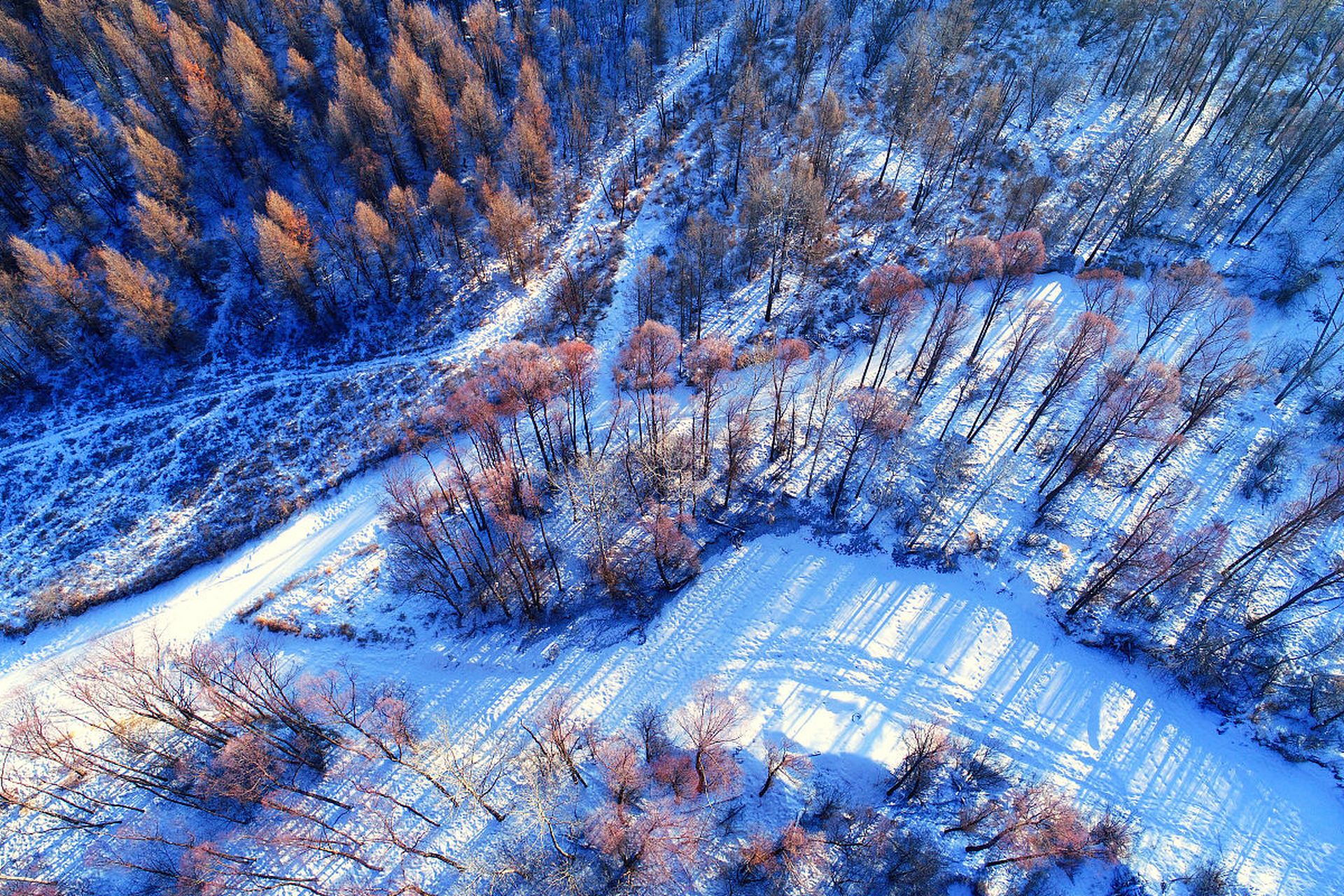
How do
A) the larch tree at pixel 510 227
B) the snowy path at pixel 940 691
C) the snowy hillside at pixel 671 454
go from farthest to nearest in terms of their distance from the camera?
the larch tree at pixel 510 227, the snowy hillside at pixel 671 454, the snowy path at pixel 940 691

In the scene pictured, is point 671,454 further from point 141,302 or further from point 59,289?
point 59,289

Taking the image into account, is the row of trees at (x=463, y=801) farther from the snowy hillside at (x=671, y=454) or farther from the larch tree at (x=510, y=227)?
the larch tree at (x=510, y=227)

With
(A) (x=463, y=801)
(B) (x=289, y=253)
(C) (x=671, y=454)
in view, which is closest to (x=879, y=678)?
(C) (x=671, y=454)

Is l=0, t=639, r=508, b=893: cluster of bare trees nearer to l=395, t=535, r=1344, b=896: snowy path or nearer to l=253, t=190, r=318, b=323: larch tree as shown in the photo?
l=395, t=535, r=1344, b=896: snowy path

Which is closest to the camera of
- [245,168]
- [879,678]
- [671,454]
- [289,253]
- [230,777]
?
[230,777]

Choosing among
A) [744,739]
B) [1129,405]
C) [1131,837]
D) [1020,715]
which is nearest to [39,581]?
[744,739]

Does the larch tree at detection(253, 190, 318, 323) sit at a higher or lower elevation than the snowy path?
higher

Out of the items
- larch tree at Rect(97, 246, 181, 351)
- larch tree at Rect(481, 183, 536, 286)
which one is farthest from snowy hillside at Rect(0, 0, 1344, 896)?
larch tree at Rect(481, 183, 536, 286)

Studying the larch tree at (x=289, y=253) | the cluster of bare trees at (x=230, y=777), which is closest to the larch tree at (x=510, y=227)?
the larch tree at (x=289, y=253)

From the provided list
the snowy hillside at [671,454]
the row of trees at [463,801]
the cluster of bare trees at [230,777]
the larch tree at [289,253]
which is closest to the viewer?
the row of trees at [463,801]
